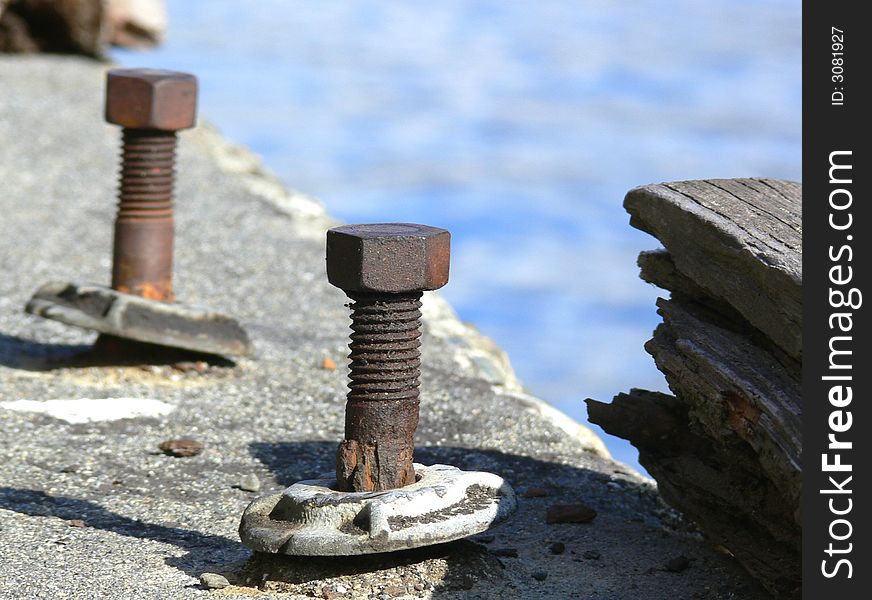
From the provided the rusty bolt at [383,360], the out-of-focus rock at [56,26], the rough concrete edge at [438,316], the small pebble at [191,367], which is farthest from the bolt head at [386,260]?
the out-of-focus rock at [56,26]

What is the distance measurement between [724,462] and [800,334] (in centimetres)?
53

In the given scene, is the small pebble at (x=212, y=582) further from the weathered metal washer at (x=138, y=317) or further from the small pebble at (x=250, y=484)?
the weathered metal washer at (x=138, y=317)

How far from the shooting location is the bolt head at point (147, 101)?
13.8 feet

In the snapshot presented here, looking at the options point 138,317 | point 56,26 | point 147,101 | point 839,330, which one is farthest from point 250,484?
point 56,26

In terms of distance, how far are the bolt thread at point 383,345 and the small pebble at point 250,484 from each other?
0.71m

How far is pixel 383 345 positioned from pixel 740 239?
795 millimetres

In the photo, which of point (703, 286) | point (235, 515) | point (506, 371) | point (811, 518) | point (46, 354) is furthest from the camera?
point (506, 371)

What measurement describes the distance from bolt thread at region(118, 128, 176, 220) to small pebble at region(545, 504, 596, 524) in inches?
73.6

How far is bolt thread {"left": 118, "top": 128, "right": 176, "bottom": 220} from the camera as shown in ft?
14.0

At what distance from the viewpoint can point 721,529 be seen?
2.93 metres

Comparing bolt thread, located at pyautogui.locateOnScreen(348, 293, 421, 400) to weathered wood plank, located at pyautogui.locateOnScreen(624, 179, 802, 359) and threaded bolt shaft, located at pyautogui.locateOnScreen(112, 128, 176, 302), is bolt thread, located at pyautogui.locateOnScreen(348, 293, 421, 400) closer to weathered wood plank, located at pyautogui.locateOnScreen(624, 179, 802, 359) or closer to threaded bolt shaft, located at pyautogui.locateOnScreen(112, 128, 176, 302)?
weathered wood plank, located at pyautogui.locateOnScreen(624, 179, 802, 359)

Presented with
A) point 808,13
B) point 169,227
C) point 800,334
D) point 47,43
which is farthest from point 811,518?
point 47,43

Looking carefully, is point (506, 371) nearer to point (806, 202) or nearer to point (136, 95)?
point (136, 95)

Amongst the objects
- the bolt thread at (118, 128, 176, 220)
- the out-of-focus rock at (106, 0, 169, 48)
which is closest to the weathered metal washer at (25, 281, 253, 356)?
the bolt thread at (118, 128, 176, 220)
